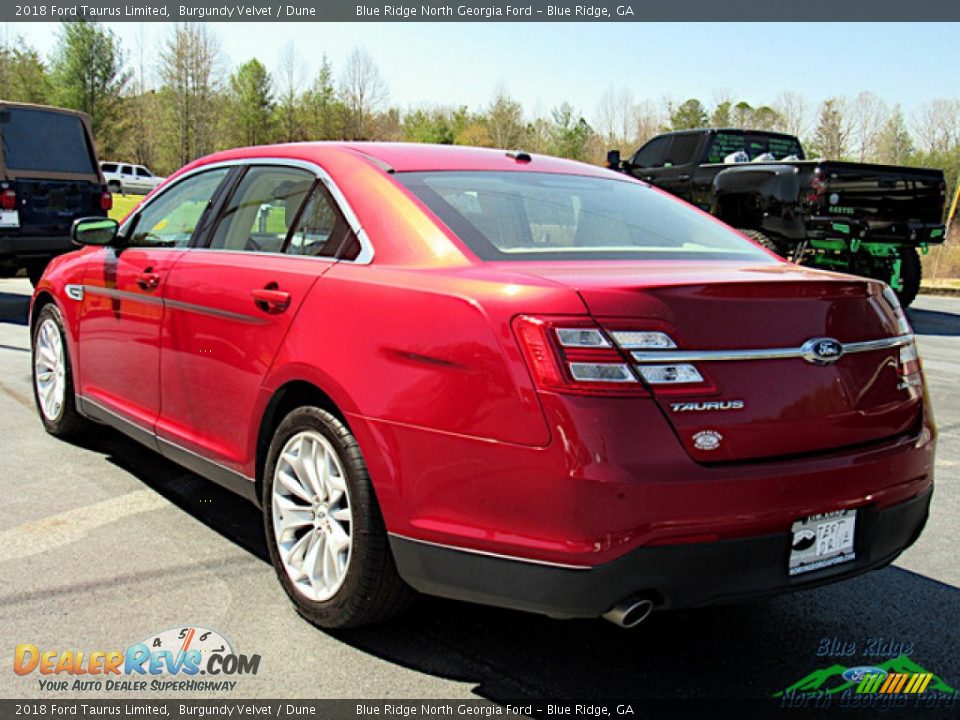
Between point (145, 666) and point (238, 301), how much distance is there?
50.5 inches

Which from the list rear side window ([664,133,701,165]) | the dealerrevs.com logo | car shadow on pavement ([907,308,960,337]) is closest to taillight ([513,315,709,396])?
the dealerrevs.com logo

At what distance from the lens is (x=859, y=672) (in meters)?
2.83

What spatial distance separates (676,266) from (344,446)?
1136 millimetres

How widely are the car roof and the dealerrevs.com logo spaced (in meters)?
1.69

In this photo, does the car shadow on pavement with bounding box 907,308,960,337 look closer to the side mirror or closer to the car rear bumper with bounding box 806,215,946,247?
the car rear bumper with bounding box 806,215,946,247

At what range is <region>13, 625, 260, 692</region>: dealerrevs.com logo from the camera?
272 centimetres

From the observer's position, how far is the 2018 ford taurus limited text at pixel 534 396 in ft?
7.63

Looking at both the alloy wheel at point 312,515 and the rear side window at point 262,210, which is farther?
the rear side window at point 262,210

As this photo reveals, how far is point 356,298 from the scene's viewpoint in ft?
9.41

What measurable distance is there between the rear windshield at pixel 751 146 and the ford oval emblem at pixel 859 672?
10857 mm

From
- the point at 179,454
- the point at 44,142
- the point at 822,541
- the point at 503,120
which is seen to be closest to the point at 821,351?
the point at 822,541

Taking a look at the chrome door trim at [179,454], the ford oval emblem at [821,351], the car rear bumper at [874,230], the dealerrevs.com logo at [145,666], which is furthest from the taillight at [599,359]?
the car rear bumper at [874,230]

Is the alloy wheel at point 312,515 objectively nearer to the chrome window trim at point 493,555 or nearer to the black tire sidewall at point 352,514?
the black tire sidewall at point 352,514

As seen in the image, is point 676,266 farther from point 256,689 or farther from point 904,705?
point 256,689
